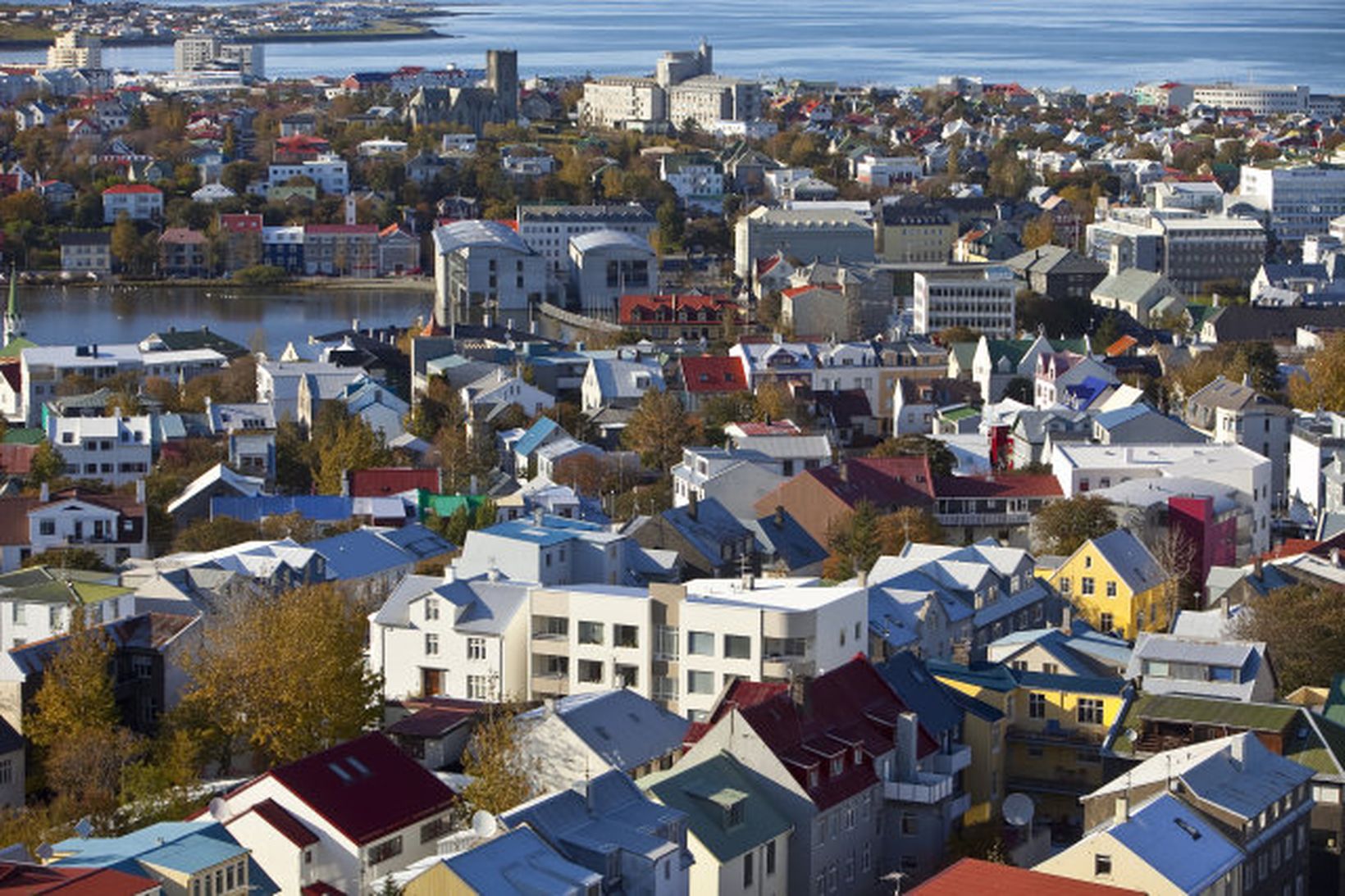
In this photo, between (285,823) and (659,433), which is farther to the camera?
(659,433)

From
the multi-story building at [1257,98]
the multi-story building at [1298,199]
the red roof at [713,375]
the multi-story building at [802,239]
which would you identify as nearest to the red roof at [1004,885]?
the red roof at [713,375]

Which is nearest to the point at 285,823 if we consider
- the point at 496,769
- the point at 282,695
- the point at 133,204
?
the point at 496,769

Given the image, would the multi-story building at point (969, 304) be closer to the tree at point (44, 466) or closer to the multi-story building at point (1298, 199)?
the tree at point (44, 466)

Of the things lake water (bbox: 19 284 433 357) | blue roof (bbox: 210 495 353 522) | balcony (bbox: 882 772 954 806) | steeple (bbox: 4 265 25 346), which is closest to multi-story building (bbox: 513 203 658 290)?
lake water (bbox: 19 284 433 357)

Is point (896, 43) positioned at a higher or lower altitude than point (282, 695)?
lower

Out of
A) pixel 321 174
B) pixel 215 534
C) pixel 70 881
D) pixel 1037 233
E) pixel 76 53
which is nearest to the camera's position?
pixel 70 881

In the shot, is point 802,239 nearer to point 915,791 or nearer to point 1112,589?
point 1112,589

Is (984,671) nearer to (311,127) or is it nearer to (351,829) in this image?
(351,829)
